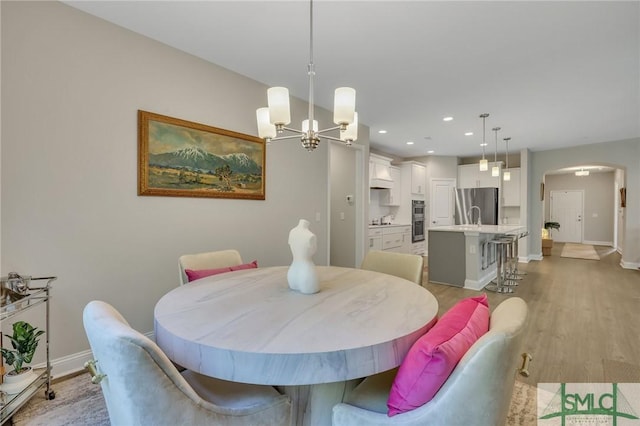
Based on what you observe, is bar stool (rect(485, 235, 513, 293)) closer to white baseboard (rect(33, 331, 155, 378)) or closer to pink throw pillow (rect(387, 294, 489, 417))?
pink throw pillow (rect(387, 294, 489, 417))

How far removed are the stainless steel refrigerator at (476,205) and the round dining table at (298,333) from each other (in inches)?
263

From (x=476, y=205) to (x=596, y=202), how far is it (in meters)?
5.54

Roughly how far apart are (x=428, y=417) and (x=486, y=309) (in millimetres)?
541

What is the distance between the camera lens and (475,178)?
7727 millimetres

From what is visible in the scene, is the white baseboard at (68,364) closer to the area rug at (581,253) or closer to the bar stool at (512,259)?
the bar stool at (512,259)

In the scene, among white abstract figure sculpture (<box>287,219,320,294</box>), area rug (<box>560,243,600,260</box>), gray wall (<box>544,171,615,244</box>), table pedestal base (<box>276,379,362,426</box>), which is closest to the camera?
table pedestal base (<box>276,379,362,426</box>)

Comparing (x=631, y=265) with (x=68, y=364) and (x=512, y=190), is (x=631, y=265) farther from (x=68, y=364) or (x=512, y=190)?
(x=68, y=364)

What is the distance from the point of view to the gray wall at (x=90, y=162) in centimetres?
196

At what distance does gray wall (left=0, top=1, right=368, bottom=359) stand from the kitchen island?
10.9ft

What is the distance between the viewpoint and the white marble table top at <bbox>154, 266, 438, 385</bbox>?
37.0 inches

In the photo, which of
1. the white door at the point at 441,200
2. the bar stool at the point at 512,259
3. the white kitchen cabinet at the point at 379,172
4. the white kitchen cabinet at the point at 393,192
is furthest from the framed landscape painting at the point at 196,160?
the white door at the point at 441,200

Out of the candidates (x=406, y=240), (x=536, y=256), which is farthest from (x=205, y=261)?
(x=536, y=256)

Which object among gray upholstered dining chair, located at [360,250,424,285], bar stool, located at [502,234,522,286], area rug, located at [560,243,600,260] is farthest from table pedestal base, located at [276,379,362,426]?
area rug, located at [560,243,600,260]

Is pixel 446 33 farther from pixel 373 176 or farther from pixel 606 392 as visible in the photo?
pixel 373 176
